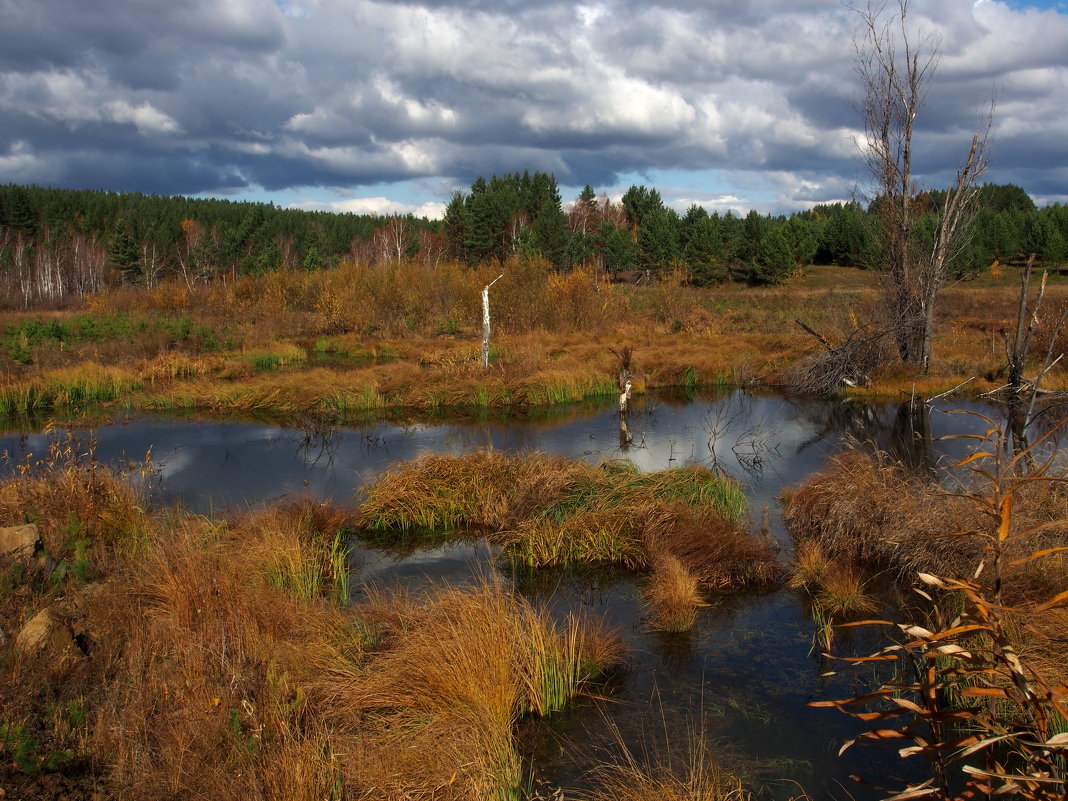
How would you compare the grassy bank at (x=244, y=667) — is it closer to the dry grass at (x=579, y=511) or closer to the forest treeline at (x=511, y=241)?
the dry grass at (x=579, y=511)

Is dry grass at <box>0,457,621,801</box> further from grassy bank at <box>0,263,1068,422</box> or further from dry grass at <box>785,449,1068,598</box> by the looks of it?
grassy bank at <box>0,263,1068,422</box>

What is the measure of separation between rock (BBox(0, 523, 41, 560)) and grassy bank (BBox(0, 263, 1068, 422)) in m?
11.8

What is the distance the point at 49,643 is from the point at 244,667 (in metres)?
1.47

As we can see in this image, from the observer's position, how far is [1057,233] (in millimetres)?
52969

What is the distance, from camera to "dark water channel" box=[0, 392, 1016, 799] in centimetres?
589

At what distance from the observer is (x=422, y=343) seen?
92.8 ft

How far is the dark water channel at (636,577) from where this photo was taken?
5.89 meters

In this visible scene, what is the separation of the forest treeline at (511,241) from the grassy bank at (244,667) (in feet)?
89.5

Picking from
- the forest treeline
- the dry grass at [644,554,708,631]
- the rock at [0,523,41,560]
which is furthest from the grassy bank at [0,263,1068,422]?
the dry grass at [644,554,708,631]

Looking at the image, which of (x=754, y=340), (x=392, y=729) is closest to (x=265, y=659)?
(x=392, y=729)

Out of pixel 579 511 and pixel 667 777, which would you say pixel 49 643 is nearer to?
pixel 667 777

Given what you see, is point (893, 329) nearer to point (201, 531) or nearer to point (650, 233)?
point (201, 531)

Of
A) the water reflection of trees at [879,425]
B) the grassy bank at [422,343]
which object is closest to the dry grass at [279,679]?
the water reflection of trees at [879,425]

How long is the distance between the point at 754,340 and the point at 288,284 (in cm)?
2136
